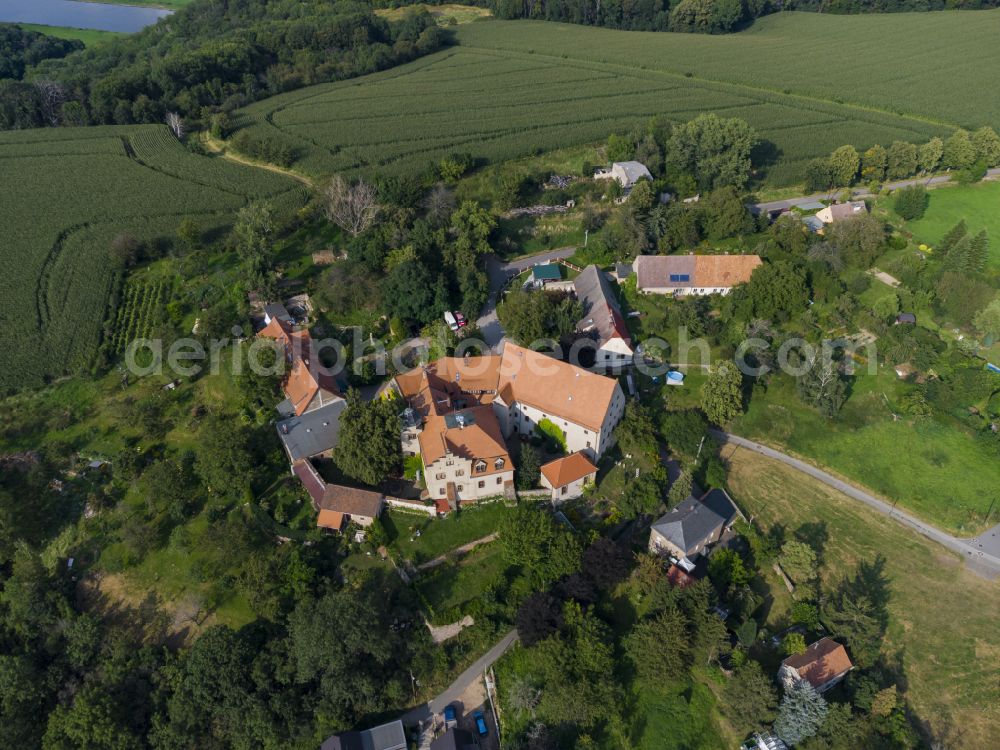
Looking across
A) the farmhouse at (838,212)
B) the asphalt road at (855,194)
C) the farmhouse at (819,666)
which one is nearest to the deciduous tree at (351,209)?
the asphalt road at (855,194)

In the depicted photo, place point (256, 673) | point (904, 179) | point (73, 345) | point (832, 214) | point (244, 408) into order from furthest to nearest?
point (904, 179) < point (832, 214) < point (73, 345) < point (244, 408) < point (256, 673)

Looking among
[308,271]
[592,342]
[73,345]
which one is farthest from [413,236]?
[73,345]

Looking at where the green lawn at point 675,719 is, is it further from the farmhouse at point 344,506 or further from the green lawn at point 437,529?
the farmhouse at point 344,506

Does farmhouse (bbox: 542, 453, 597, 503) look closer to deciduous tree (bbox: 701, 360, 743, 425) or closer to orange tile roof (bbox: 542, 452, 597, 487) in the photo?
orange tile roof (bbox: 542, 452, 597, 487)

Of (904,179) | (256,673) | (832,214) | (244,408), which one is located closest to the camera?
(256,673)

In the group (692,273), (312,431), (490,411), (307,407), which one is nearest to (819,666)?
(490,411)

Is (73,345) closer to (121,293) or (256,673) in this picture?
(121,293)

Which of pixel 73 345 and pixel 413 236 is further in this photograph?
pixel 413 236
